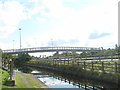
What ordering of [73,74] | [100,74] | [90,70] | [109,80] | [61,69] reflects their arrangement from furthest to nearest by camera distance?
[61,69] < [73,74] < [90,70] < [100,74] < [109,80]

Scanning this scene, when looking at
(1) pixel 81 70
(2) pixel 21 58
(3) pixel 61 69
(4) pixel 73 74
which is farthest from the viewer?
(2) pixel 21 58

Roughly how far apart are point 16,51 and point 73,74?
227 ft

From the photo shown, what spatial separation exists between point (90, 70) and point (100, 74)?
3.11 meters

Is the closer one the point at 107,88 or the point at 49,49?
the point at 107,88

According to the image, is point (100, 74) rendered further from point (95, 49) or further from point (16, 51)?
point (95, 49)

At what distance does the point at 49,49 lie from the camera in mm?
102938

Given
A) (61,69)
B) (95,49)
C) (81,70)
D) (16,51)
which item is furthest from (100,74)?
(95,49)

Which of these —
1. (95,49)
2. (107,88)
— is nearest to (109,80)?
(107,88)

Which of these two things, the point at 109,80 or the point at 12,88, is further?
the point at 109,80

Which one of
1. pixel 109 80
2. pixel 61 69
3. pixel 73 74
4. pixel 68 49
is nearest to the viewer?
pixel 109 80

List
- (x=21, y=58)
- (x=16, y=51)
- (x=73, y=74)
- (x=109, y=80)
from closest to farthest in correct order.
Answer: (x=109, y=80) < (x=73, y=74) < (x=21, y=58) < (x=16, y=51)

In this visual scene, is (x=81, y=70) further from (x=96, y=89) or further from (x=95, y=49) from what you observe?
(x=95, y=49)

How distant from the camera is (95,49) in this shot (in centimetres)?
11012

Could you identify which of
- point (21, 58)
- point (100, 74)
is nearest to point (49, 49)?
point (21, 58)
